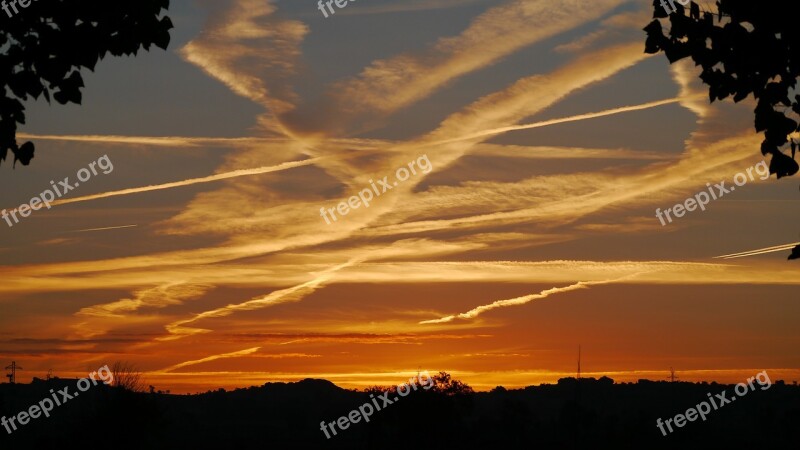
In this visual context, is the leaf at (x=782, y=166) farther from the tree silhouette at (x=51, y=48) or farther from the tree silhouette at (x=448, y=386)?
the tree silhouette at (x=448, y=386)

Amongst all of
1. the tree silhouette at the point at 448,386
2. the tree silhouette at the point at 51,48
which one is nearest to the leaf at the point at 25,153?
the tree silhouette at the point at 51,48

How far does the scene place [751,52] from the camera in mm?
12992

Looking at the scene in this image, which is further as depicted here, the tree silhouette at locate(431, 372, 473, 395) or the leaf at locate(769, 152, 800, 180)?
the tree silhouette at locate(431, 372, 473, 395)

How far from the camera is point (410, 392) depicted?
140750 mm

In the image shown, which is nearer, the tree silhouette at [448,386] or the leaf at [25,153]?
the leaf at [25,153]

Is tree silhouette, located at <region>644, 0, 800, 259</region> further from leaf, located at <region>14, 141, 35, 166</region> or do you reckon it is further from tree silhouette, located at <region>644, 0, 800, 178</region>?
leaf, located at <region>14, 141, 35, 166</region>

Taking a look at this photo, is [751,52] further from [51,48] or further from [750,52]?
[51,48]

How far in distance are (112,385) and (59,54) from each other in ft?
247

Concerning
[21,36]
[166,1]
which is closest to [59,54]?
[21,36]

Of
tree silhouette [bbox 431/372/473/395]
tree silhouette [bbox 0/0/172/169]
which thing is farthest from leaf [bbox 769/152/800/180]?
tree silhouette [bbox 431/372/473/395]

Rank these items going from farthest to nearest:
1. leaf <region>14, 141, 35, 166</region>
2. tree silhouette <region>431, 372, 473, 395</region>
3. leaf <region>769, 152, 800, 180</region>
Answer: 1. tree silhouette <region>431, 372, 473, 395</region>
2. leaf <region>769, 152, 800, 180</region>
3. leaf <region>14, 141, 35, 166</region>

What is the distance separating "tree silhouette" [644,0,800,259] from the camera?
1264cm

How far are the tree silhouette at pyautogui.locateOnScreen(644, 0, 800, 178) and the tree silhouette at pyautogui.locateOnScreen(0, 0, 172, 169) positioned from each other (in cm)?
686

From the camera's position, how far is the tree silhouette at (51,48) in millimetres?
12375
